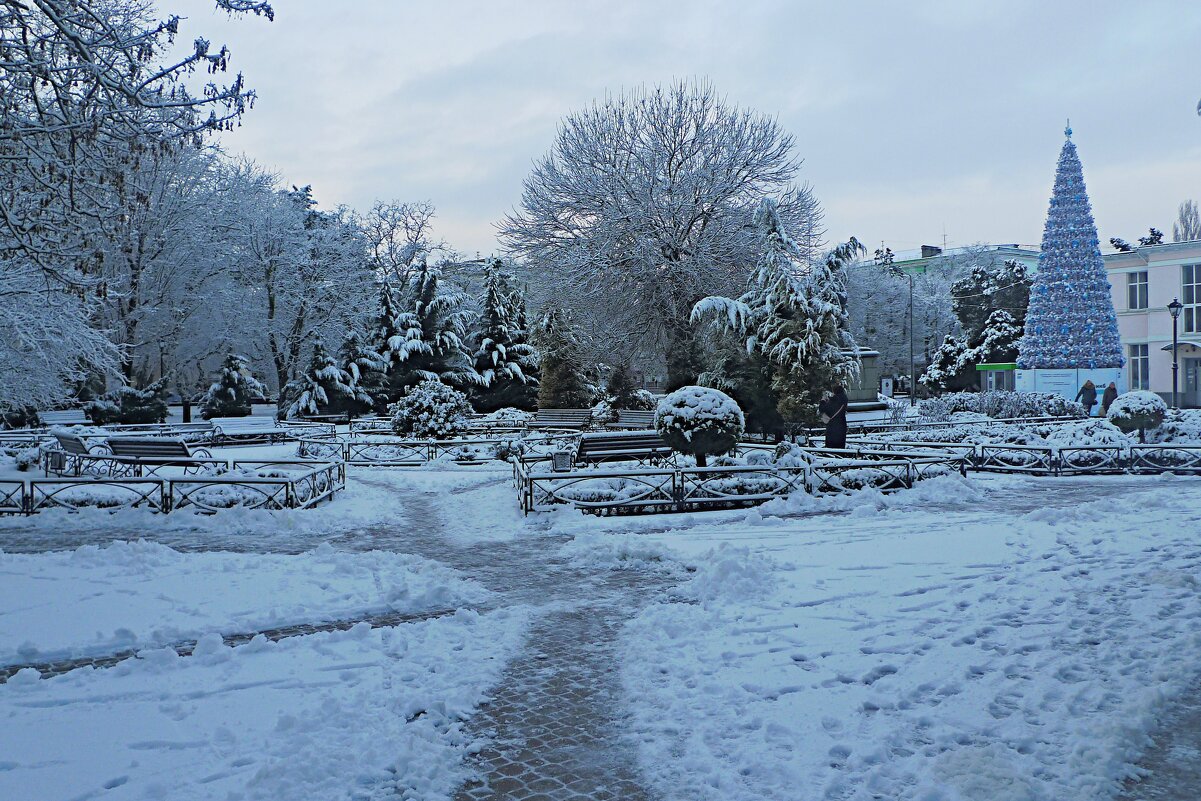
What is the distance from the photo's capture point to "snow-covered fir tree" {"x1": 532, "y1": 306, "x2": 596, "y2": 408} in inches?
1567

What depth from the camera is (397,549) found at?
35.4 ft

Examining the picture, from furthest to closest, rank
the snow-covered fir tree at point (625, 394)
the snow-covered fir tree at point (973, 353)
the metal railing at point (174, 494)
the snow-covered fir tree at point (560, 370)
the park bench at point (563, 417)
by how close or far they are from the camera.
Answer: the snow-covered fir tree at point (973, 353) → the snow-covered fir tree at point (560, 370) → the snow-covered fir tree at point (625, 394) → the park bench at point (563, 417) → the metal railing at point (174, 494)

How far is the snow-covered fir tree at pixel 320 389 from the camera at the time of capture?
40.1 m

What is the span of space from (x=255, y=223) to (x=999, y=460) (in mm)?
31747

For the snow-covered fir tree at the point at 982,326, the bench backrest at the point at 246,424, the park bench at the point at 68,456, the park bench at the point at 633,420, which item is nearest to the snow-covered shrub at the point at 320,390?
the bench backrest at the point at 246,424

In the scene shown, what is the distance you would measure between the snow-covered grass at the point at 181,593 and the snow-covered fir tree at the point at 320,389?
31.5m

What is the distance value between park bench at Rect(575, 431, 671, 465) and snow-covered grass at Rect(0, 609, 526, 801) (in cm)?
985

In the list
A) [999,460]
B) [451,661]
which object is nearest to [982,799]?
[451,661]

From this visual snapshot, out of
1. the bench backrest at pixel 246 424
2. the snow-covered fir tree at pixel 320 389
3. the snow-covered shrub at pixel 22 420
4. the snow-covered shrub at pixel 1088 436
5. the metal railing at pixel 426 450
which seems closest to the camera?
the snow-covered shrub at pixel 1088 436

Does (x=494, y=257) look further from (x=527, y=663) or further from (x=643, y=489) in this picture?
(x=527, y=663)

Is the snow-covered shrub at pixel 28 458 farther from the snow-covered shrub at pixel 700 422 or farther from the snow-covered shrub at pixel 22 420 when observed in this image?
the snow-covered shrub at pixel 700 422

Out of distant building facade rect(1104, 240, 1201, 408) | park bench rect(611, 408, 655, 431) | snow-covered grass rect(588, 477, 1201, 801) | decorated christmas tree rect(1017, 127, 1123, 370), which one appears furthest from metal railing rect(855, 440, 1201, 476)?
distant building facade rect(1104, 240, 1201, 408)

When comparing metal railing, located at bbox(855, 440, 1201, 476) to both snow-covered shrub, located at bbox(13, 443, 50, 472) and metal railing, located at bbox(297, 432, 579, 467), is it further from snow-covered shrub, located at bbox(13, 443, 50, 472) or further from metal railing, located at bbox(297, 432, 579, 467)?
snow-covered shrub, located at bbox(13, 443, 50, 472)

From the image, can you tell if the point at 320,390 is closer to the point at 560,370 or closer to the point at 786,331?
the point at 560,370
